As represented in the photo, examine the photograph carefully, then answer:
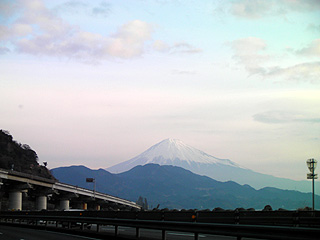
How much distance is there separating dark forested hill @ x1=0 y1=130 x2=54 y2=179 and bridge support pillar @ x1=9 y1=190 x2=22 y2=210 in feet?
176

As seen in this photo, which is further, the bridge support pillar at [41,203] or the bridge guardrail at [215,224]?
the bridge support pillar at [41,203]

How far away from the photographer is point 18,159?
6102 inches

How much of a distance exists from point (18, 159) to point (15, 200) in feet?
237

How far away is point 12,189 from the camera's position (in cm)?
8894

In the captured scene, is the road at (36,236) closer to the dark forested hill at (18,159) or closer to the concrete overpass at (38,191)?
the concrete overpass at (38,191)

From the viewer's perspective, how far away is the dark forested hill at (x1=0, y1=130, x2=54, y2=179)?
144m

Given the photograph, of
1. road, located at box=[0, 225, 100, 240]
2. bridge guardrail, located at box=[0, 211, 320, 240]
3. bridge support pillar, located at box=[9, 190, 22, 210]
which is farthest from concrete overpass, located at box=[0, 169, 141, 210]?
bridge guardrail, located at box=[0, 211, 320, 240]

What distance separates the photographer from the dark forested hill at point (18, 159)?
144m

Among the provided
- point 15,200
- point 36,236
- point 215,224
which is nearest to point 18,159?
point 15,200

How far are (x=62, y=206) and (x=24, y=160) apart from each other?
52.7m

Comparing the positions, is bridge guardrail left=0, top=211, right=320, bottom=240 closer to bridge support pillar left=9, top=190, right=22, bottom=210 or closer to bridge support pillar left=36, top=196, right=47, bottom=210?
bridge support pillar left=9, top=190, right=22, bottom=210

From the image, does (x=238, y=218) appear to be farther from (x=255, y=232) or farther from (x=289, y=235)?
(x=289, y=235)

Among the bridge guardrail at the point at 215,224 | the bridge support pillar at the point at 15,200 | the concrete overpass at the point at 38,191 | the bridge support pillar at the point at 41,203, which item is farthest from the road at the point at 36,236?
the bridge support pillar at the point at 41,203

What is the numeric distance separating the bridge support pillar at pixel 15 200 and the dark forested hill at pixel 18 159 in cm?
5352
